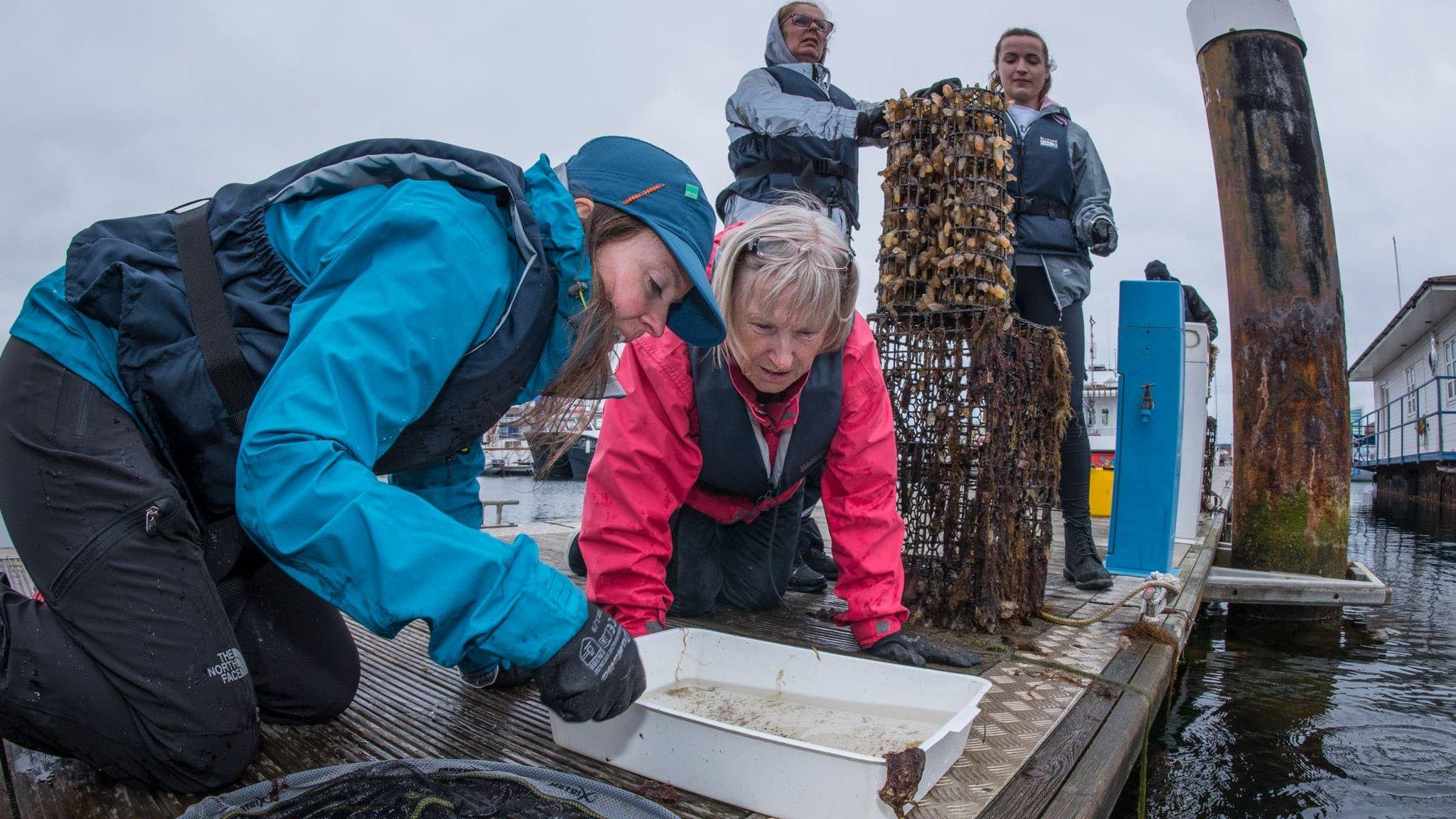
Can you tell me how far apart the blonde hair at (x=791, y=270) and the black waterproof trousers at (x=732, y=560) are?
3.00 ft

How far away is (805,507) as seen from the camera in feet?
12.3

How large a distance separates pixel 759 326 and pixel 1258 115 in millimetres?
4574

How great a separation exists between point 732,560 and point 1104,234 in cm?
203

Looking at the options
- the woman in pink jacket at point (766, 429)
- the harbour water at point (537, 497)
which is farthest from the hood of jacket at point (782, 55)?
the harbour water at point (537, 497)

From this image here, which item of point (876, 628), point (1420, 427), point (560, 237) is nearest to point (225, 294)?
→ point (560, 237)

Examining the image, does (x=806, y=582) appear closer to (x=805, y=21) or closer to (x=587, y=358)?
Answer: (x=587, y=358)

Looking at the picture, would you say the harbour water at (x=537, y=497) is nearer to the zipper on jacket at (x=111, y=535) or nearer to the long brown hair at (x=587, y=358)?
the long brown hair at (x=587, y=358)

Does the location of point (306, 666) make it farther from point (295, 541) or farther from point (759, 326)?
point (759, 326)

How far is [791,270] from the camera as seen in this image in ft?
7.16

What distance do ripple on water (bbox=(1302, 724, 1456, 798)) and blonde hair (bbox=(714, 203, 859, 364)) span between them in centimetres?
219

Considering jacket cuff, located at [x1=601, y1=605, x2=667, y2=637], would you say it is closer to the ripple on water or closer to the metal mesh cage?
the metal mesh cage

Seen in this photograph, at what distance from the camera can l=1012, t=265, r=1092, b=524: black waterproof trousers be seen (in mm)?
3695

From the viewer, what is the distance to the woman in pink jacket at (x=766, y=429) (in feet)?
7.39

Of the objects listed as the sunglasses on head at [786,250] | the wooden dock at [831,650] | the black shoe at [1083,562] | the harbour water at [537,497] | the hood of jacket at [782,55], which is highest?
the hood of jacket at [782,55]
